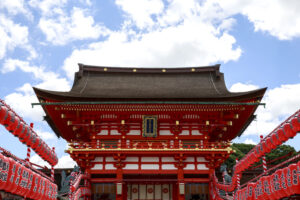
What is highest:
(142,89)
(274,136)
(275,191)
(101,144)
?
(142,89)

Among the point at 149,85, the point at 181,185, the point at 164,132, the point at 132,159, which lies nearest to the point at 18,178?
the point at 132,159

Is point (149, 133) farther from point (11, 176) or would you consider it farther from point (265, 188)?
point (11, 176)

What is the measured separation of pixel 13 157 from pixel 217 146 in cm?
1388

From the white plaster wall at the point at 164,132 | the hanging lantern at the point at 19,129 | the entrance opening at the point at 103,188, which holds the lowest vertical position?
the entrance opening at the point at 103,188

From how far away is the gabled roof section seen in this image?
20094 mm

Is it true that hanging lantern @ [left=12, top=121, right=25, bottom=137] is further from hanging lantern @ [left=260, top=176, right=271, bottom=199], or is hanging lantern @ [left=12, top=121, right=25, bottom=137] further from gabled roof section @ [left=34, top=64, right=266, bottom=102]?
hanging lantern @ [left=260, top=176, right=271, bottom=199]

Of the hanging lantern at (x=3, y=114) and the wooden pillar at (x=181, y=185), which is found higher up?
the hanging lantern at (x=3, y=114)

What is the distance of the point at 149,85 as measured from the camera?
2575 centimetres

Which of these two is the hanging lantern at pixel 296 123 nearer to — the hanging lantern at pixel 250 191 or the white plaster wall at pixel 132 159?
the hanging lantern at pixel 250 191

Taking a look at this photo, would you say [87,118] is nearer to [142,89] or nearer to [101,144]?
[101,144]

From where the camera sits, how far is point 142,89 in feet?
79.7

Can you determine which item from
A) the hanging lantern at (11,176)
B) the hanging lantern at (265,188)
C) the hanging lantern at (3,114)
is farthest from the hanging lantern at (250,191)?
the hanging lantern at (3,114)

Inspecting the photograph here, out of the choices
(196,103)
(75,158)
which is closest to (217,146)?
(196,103)

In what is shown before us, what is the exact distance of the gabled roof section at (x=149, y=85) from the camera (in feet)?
65.9
